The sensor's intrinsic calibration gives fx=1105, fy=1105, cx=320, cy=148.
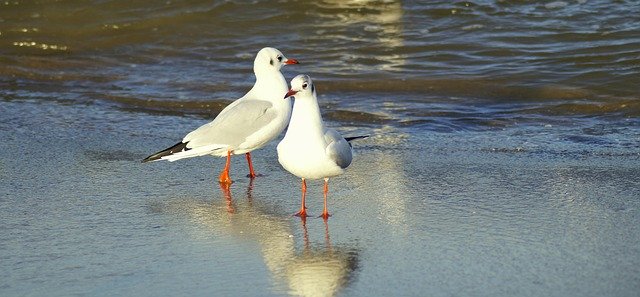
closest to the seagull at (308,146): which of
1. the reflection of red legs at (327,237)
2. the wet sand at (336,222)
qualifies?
the reflection of red legs at (327,237)

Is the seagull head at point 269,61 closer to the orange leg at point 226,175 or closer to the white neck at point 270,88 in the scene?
the white neck at point 270,88

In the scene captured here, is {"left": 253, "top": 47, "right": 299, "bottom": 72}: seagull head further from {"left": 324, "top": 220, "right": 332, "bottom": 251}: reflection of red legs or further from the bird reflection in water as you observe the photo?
{"left": 324, "top": 220, "right": 332, "bottom": 251}: reflection of red legs

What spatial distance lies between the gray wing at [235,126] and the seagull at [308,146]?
104cm

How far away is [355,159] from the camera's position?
21.3 feet

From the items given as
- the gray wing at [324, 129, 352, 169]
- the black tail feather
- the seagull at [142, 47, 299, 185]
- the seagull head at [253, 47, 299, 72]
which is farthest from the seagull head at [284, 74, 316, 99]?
the seagull head at [253, 47, 299, 72]

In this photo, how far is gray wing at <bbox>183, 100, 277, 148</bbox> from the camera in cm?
628

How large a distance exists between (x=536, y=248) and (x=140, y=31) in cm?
848

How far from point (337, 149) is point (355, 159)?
126 centimetres

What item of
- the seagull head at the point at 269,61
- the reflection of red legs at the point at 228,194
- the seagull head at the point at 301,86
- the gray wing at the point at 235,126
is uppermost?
the seagull head at the point at 301,86

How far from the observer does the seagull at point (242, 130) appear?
621cm

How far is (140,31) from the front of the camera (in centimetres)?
1235

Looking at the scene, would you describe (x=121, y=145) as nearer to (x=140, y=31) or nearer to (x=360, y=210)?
(x=360, y=210)

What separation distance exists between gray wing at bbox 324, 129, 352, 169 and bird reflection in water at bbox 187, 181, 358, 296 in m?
0.32

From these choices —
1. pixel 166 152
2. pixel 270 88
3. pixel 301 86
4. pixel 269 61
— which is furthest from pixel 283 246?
pixel 269 61
